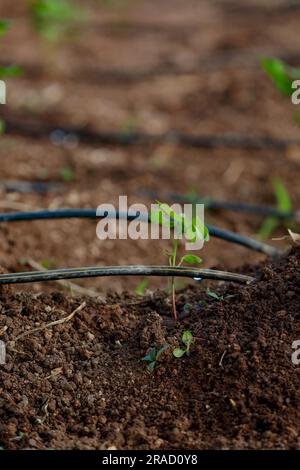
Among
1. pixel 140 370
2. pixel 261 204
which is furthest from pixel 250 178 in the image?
pixel 140 370

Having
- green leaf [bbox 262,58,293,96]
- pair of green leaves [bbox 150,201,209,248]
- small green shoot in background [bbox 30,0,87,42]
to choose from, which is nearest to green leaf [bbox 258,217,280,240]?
green leaf [bbox 262,58,293,96]

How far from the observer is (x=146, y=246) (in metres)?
3.51

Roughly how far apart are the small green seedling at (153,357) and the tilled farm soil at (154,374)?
0.01 metres

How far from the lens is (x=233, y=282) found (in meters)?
2.22

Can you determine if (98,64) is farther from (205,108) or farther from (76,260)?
(76,260)

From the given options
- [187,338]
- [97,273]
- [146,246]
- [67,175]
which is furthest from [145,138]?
[187,338]

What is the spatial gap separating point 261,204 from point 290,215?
0.47 meters

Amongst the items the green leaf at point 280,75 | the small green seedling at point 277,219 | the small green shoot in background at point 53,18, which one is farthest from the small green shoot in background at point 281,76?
the small green shoot in background at point 53,18

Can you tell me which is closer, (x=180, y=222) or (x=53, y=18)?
(x=180, y=222)

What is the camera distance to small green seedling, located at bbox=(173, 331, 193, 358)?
6.34 ft

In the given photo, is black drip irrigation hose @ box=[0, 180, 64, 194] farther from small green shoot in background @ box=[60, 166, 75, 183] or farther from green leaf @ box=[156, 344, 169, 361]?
green leaf @ box=[156, 344, 169, 361]

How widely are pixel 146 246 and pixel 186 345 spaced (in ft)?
5.17

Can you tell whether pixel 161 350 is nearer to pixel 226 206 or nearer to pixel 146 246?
pixel 146 246

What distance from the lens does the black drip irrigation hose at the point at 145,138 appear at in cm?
476
